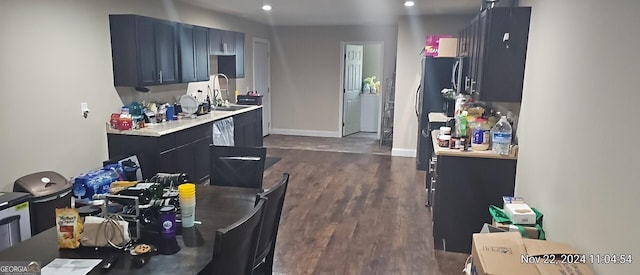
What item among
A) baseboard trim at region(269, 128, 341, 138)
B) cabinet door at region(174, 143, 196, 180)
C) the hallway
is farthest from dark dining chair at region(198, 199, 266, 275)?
baseboard trim at region(269, 128, 341, 138)

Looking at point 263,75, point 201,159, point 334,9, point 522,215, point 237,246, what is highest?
point 334,9

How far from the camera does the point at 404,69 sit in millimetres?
6477

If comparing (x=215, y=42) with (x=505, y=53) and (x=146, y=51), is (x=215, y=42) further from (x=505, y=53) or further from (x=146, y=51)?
(x=505, y=53)

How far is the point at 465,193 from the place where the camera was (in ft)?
10.5

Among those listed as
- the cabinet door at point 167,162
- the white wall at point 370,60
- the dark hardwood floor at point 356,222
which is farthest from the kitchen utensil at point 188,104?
the white wall at point 370,60

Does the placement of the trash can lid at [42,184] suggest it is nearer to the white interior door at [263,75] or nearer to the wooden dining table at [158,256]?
the wooden dining table at [158,256]

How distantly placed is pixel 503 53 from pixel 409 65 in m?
3.38

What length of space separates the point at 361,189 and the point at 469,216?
6.12 ft

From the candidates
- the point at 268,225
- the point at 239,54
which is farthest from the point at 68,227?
the point at 239,54

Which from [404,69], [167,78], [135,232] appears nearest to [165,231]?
[135,232]

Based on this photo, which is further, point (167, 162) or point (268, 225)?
point (167, 162)

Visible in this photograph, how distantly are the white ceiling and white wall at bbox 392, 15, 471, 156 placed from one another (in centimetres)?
27

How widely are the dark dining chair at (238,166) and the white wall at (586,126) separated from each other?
1.78 metres

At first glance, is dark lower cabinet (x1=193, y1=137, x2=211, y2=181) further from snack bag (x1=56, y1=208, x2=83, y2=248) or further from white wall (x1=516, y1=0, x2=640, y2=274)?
white wall (x1=516, y1=0, x2=640, y2=274)
